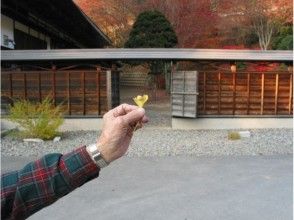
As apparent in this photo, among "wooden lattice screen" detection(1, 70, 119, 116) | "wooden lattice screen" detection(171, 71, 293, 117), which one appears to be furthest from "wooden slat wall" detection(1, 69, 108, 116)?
"wooden lattice screen" detection(171, 71, 293, 117)

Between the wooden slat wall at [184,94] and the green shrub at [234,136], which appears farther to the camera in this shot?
the wooden slat wall at [184,94]

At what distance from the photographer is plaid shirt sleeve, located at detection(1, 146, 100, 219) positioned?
1.17 meters

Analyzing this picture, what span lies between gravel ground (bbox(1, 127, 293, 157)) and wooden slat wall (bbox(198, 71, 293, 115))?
2.89 ft

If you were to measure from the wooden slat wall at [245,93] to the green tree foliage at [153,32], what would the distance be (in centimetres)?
791

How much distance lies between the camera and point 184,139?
1075cm

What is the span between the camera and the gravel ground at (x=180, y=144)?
9.09 metres

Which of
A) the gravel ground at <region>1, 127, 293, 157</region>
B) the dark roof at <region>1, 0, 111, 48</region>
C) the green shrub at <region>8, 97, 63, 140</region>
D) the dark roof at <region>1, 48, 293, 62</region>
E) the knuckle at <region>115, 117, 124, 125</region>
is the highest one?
the dark roof at <region>1, 0, 111, 48</region>

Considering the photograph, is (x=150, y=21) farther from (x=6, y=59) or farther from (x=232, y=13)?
(x=6, y=59)

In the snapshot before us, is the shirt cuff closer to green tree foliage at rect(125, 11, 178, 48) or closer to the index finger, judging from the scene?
the index finger

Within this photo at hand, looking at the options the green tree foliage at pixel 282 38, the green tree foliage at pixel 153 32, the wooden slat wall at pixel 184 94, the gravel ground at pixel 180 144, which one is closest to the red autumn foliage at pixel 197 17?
the green tree foliage at pixel 282 38

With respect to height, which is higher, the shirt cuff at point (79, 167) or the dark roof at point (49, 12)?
the dark roof at point (49, 12)

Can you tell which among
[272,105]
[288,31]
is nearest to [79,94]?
[272,105]

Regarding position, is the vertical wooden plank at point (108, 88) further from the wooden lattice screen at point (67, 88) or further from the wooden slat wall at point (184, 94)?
the wooden slat wall at point (184, 94)

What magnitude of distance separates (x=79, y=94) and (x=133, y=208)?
7.55 meters
